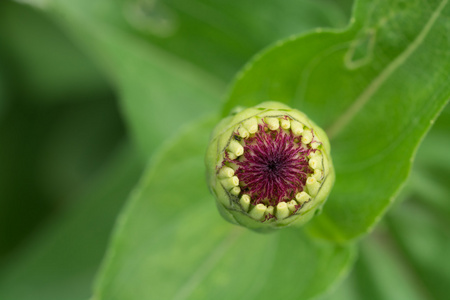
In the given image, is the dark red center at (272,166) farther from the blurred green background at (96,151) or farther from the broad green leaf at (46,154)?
the broad green leaf at (46,154)

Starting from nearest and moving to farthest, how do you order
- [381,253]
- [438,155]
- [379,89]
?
[379,89]
[438,155]
[381,253]

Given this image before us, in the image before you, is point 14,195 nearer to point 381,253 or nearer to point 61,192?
point 61,192

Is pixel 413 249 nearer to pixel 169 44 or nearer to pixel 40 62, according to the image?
pixel 169 44

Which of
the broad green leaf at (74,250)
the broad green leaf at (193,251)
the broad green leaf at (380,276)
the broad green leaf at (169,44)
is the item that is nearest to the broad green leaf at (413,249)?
the broad green leaf at (380,276)

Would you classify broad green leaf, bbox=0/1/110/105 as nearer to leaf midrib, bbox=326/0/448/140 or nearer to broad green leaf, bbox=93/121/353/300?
broad green leaf, bbox=93/121/353/300

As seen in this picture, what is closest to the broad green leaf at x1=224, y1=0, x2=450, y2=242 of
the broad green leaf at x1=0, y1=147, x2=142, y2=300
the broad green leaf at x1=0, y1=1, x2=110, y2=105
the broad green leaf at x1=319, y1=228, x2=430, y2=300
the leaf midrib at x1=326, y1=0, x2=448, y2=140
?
the leaf midrib at x1=326, y1=0, x2=448, y2=140

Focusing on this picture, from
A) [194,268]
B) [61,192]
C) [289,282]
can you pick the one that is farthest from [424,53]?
[61,192]
